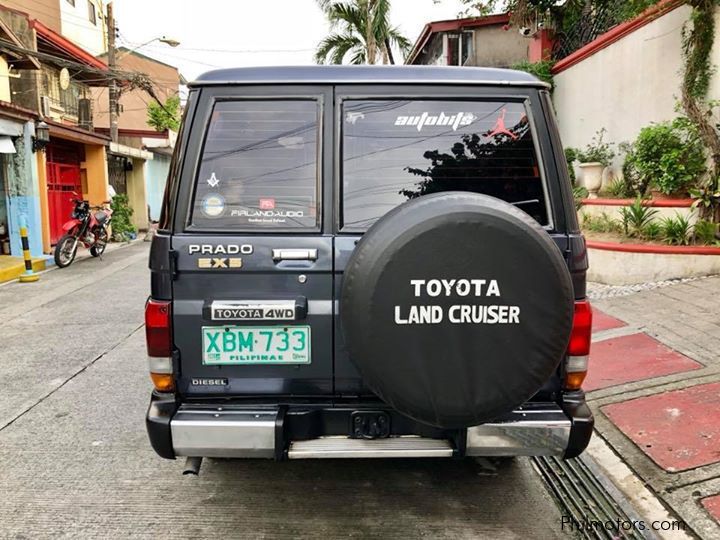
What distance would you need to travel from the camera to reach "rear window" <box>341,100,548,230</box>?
274cm

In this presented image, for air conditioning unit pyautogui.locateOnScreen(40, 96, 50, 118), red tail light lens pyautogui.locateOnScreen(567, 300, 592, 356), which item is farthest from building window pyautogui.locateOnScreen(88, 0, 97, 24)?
red tail light lens pyautogui.locateOnScreen(567, 300, 592, 356)

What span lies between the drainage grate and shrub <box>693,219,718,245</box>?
17.1 ft

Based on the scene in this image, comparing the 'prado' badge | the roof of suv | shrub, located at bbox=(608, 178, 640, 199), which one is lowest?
the 'prado' badge

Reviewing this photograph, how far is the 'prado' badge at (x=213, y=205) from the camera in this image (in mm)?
2705

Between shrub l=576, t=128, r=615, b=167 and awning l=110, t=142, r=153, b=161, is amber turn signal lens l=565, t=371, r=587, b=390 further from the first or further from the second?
awning l=110, t=142, r=153, b=161

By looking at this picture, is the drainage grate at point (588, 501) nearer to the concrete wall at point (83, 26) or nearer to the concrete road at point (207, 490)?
the concrete road at point (207, 490)

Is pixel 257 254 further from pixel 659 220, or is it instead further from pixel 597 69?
pixel 597 69

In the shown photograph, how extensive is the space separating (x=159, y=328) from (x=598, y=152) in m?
9.77

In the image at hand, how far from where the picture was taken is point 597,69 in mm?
10891

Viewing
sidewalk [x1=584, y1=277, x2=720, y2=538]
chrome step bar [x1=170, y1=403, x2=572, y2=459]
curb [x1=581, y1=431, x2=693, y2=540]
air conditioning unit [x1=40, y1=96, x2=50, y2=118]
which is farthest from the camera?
air conditioning unit [x1=40, y1=96, x2=50, y2=118]

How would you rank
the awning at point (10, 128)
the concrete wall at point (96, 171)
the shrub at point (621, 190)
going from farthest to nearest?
the concrete wall at point (96, 171), the awning at point (10, 128), the shrub at point (621, 190)

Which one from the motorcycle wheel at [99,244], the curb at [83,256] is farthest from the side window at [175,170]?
the motorcycle wheel at [99,244]

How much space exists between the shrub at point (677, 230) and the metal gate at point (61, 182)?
1317cm

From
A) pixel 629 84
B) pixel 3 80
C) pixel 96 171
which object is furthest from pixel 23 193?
pixel 629 84
